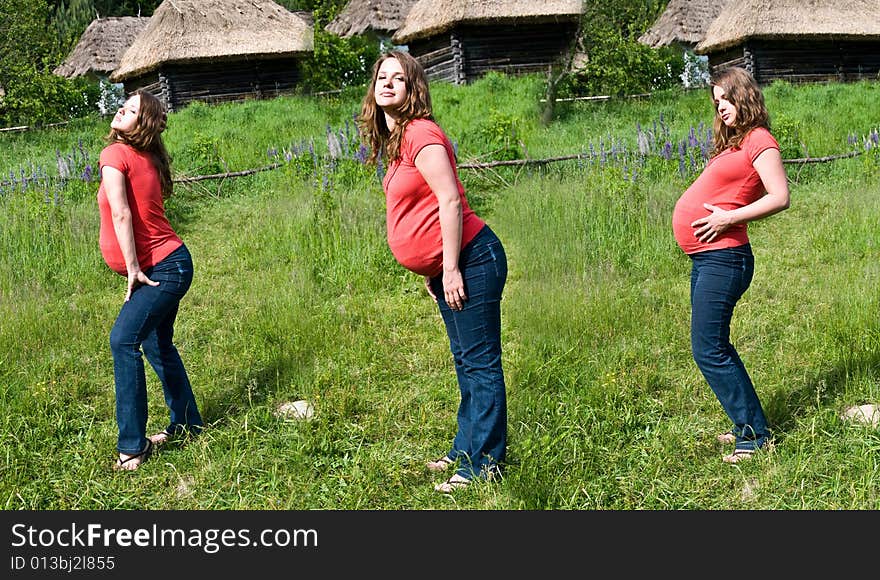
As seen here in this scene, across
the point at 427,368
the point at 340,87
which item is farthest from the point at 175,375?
the point at 340,87

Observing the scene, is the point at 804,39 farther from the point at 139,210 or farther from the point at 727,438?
the point at 139,210

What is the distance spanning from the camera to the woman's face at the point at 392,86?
287 centimetres

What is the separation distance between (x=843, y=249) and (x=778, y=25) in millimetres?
14534

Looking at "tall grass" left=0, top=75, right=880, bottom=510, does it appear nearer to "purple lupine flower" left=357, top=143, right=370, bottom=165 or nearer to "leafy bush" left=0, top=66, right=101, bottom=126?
"purple lupine flower" left=357, top=143, right=370, bottom=165

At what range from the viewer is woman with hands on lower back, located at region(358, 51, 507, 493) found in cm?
282

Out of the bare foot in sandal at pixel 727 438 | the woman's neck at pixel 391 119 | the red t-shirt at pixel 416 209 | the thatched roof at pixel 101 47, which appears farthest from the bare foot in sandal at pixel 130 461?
the thatched roof at pixel 101 47

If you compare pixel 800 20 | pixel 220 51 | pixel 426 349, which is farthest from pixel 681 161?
pixel 220 51

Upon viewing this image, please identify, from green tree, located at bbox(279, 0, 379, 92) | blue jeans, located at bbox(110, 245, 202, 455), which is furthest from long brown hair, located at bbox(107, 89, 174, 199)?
green tree, located at bbox(279, 0, 379, 92)

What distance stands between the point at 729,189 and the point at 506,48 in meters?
15.9

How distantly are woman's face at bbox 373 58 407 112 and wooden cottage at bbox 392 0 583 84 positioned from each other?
1556 centimetres

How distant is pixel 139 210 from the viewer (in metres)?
3.44

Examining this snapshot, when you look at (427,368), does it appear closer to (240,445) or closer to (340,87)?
(240,445)

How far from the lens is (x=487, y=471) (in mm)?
3129

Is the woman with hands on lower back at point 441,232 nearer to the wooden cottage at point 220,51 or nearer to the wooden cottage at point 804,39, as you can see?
the wooden cottage at point 220,51
